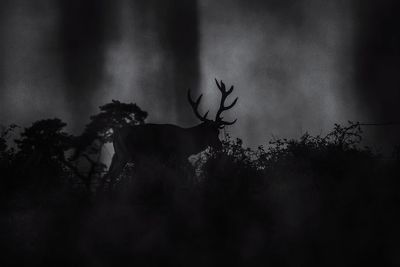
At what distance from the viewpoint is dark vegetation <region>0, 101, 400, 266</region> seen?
18.3 feet

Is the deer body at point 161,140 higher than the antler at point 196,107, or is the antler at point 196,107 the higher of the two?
the antler at point 196,107

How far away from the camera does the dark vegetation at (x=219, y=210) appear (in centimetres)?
557

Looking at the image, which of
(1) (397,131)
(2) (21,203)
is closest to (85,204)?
(2) (21,203)

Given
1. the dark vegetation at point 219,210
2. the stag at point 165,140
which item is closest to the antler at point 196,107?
the stag at point 165,140

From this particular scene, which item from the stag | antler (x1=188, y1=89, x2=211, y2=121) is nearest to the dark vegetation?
the stag

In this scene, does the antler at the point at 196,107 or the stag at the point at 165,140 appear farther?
the antler at the point at 196,107

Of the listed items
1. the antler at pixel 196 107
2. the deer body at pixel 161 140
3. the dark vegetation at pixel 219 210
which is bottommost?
the dark vegetation at pixel 219 210

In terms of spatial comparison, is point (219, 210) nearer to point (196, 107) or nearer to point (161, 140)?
point (161, 140)

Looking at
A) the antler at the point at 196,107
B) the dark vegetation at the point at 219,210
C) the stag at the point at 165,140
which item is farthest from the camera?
the antler at the point at 196,107

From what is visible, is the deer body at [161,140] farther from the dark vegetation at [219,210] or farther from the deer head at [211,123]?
the dark vegetation at [219,210]

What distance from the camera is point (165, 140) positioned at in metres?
10.2

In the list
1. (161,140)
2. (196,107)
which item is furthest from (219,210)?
(196,107)

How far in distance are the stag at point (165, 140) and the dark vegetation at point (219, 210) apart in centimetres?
140

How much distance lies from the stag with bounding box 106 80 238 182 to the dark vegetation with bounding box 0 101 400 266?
1.40 meters
